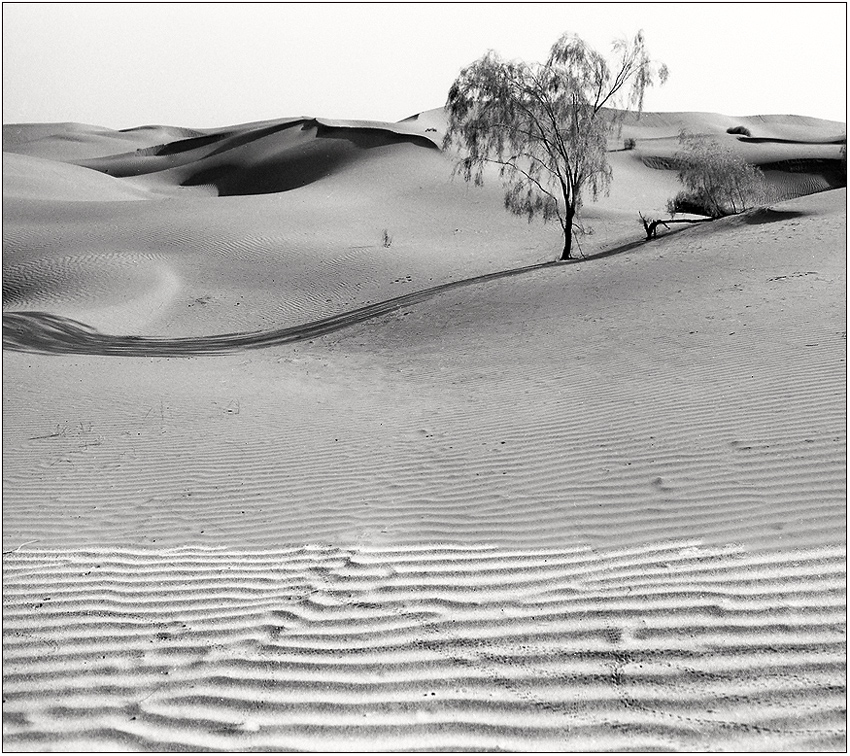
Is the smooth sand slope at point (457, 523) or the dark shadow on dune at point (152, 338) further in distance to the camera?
the dark shadow on dune at point (152, 338)

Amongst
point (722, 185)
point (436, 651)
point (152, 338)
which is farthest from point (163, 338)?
point (722, 185)

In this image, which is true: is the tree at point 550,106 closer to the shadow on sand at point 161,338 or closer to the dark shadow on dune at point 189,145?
the shadow on sand at point 161,338

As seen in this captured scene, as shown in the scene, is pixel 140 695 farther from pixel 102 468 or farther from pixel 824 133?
pixel 824 133

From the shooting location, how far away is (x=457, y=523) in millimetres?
5656

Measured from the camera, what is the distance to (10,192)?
35.6 meters

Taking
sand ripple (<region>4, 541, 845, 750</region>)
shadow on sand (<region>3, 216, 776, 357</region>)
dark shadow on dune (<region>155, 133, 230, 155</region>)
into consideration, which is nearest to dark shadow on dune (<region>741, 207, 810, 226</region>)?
shadow on sand (<region>3, 216, 776, 357</region>)

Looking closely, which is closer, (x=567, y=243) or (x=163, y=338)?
(x=163, y=338)

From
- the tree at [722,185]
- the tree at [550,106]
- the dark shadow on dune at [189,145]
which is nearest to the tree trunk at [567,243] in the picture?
the tree at [550,106]

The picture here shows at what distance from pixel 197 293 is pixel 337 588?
17.5 metres

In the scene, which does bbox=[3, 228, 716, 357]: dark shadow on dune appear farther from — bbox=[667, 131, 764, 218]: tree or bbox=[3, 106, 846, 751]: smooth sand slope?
bbox=[667, 131, 764, 218]: tree

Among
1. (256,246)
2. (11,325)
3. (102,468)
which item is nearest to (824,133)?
(256,246)

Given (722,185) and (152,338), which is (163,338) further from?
(722,185)

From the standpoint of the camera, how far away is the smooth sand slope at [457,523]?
11.9ft

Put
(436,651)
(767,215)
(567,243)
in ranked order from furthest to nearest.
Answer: (567,243), (767,215), (436,651)
